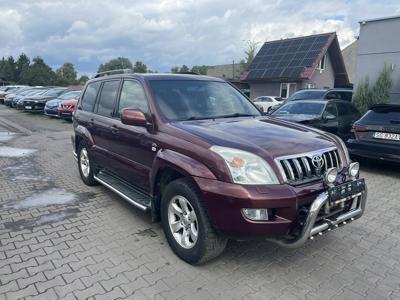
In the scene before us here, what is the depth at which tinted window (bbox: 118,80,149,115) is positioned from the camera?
4171mm

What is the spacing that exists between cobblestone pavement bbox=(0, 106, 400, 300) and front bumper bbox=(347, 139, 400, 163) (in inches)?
56.4

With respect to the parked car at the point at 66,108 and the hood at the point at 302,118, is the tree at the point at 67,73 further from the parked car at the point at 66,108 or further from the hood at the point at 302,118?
the hood at the point at 302,118

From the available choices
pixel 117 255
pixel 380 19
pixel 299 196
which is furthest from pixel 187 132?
pixel 380 19

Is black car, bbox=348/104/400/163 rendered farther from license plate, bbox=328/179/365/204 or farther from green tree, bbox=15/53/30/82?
green tree, bbox=15/53/30/82

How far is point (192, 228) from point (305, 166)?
1.23 metres

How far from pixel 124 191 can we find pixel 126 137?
2.34 feet

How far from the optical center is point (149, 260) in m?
3.54

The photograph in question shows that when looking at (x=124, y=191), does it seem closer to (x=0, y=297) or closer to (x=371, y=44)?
(x=0, y=297)

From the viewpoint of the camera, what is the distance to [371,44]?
1220 centimetres

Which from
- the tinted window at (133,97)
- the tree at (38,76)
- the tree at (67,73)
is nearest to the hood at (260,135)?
the tinted window at (133,97)

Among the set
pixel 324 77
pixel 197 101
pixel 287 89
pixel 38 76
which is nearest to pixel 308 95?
pixel 197 101

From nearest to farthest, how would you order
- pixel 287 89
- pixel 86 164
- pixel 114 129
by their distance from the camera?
1. pixel 114 129
2. pixel 86 164
3. pixel 287 89

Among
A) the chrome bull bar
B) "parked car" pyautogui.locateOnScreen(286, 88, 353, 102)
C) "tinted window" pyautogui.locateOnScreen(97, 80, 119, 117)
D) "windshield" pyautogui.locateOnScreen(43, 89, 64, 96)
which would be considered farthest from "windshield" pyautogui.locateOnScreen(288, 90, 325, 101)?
"windshield" pyautogui.locateOnScreen(43, 89, 64, 96)

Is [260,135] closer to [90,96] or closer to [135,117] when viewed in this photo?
[135,117]
